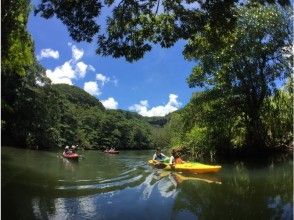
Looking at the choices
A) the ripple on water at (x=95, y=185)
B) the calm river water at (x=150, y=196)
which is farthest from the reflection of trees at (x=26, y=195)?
the ripple on water at (x=95, y=185)

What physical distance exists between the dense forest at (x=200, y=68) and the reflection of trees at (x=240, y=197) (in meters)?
4.19

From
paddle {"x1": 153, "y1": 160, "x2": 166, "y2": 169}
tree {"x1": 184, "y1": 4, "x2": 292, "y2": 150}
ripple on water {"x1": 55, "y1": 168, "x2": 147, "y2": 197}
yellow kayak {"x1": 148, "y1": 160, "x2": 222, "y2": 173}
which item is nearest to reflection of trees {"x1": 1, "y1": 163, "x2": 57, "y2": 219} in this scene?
ripple on water {"x1": 55, "y1": 168, "x2": 147, "y2": 197}

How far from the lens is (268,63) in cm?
2425

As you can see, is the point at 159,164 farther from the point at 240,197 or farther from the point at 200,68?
the point at 240,197

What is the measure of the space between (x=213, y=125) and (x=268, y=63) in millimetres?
4623

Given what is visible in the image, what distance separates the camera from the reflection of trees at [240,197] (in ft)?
32.2

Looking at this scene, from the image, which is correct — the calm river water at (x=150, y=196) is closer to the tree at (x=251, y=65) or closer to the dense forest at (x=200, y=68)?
the dense forest at (x=200, y=68)

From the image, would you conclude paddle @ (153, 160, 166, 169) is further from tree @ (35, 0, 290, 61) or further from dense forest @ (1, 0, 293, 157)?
tree @ (35, 0, 290, 61)

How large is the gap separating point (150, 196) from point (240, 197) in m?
2.52

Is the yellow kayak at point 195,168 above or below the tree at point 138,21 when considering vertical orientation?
below

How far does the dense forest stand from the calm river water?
2632 mm

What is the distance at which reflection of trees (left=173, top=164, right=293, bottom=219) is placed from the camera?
981 centimetres

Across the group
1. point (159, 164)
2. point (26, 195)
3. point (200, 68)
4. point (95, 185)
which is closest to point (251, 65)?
point (200, 68)

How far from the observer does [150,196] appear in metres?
12.6
